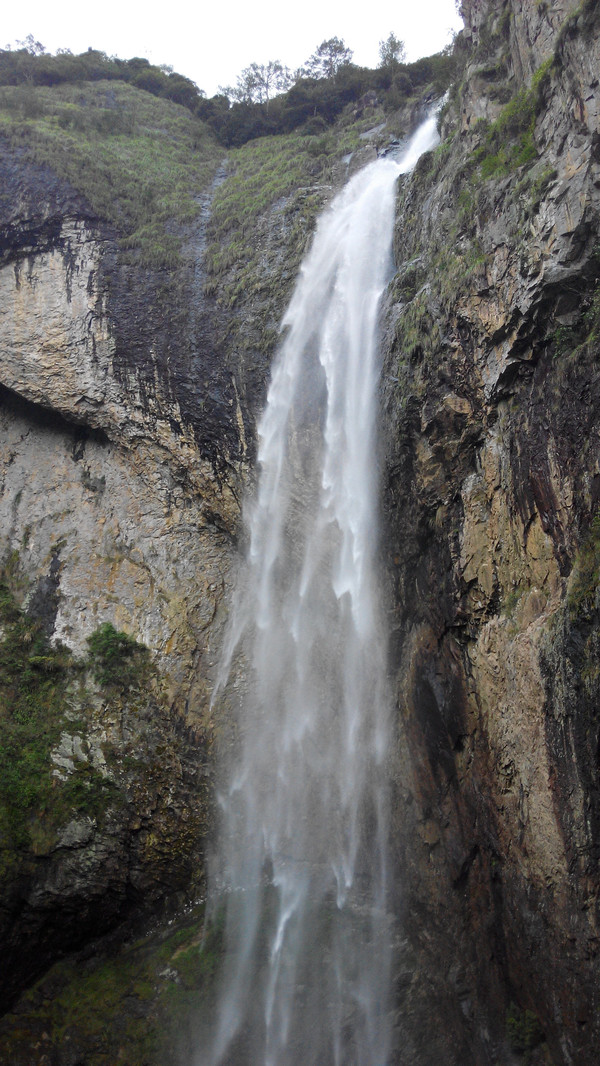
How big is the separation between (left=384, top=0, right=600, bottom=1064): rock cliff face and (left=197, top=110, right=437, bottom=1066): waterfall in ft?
2.87

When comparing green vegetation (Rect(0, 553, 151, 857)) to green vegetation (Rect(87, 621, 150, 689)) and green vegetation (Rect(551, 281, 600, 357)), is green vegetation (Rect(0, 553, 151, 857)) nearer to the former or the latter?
green vegetation (Rect(87, 621, 150, 689))

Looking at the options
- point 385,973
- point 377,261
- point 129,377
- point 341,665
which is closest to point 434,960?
point 385,973

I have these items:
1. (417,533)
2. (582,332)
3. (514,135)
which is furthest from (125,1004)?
(514,135)

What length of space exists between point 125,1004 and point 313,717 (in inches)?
232

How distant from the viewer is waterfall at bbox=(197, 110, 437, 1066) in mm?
11297

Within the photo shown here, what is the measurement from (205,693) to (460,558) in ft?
21.1

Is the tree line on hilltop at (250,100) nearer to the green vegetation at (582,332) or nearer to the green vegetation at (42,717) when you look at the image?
the green vegetation at (582,332)

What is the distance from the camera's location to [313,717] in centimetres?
1417

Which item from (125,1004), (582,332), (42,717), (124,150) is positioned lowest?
(125,1004)

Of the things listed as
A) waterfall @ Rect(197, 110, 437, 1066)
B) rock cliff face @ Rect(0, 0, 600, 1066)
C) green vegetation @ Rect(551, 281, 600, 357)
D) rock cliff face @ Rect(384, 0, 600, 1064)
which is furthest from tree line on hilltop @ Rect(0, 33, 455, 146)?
green vegetation @ Rect(551, 281, 600, 357)

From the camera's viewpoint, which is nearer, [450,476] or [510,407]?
[510,407]

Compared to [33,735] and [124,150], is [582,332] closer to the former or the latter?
[33,735]

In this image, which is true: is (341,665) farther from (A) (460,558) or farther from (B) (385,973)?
(B) (385,973)

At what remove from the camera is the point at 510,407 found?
1062 centimetres
